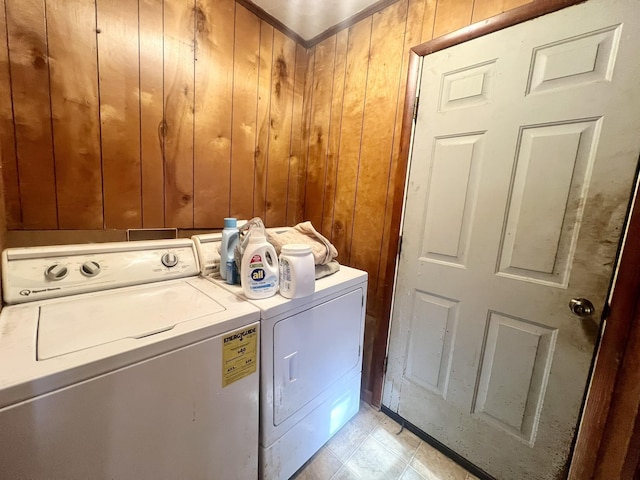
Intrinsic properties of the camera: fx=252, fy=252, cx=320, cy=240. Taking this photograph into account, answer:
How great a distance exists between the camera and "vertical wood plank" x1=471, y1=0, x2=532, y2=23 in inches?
41.4

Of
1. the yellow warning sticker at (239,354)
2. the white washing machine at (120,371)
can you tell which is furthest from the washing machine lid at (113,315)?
the yellow warning sticker at (239,354)

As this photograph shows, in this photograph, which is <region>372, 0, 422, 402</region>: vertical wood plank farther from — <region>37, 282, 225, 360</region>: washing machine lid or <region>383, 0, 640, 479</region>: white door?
<region>37, 282, 225, 360</region>: washing machine lid

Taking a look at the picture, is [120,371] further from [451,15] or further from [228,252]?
[451,15]

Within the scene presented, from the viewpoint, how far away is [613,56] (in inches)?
34.1

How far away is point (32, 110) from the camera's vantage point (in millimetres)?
1001

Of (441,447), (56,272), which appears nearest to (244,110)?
(56,272)

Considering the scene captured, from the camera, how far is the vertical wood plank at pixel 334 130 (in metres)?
1.64

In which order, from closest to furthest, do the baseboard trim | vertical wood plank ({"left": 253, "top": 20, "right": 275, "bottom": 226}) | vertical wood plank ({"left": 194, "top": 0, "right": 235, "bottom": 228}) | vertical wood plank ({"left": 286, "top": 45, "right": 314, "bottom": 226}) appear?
the baseboard trim → vertical wood plank ({"left": 194, "top": 0, "right": 235, "bottom": 228}) → vertical wood plank ({"left": 253, "top": 20, "right": 275, "bottom": 226}) → vertical wood plank ({"left": 286, "top": 45, "right": 314, "bottom": 226})

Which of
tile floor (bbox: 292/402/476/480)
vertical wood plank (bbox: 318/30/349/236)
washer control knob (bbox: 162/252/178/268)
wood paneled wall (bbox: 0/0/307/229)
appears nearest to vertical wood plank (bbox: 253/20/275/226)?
wood paneled wall (bbox: 0/0/307/229)

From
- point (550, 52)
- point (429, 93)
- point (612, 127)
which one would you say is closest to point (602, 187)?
point (612, 127)

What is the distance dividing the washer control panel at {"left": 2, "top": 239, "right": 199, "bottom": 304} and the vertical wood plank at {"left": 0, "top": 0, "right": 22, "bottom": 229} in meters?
0.22

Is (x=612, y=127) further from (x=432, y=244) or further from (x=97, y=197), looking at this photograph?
(x=97, y=197)

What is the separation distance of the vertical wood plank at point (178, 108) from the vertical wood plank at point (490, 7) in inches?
54.1

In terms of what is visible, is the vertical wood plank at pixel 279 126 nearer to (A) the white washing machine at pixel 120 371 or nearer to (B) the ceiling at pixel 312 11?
(B) the ceiling at pixel 312 11
